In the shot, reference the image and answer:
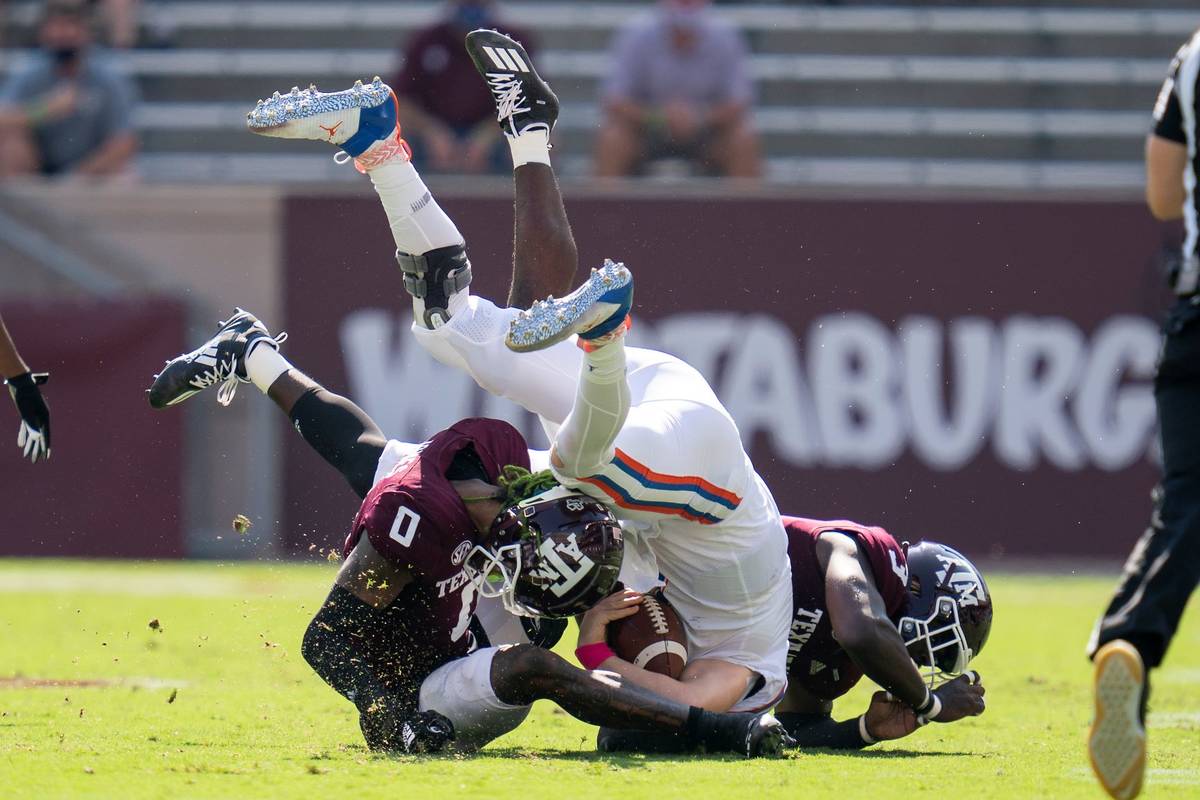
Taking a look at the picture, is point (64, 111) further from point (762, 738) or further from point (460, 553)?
point (762, 738)

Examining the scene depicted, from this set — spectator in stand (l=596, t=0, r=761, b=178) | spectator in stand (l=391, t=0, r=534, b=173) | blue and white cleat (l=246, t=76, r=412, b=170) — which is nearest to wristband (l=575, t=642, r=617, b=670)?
blue and white cleat (l=246, t=76, r=412, b=170)

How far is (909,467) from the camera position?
10.0 meters

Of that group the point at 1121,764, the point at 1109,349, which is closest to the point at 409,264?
the point at 1121,764

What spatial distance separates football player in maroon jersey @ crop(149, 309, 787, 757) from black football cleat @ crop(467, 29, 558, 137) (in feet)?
4.35

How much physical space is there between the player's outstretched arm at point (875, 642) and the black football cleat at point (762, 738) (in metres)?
0.31

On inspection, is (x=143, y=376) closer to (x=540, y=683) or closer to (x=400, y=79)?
(x=400, y=79)

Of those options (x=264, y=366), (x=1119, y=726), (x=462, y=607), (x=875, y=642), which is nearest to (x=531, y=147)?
(x=264, y=366)

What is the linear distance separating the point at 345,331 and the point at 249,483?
3.44ft

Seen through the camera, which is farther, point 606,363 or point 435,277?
point 435,277

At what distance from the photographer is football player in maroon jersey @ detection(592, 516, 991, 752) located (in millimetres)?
4809

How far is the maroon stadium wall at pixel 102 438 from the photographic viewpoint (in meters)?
9.99

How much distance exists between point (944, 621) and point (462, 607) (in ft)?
4.56

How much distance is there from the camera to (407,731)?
4.66 metres

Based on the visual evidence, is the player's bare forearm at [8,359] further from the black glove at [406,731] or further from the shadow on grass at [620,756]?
the shadow on grass at [620,756]
